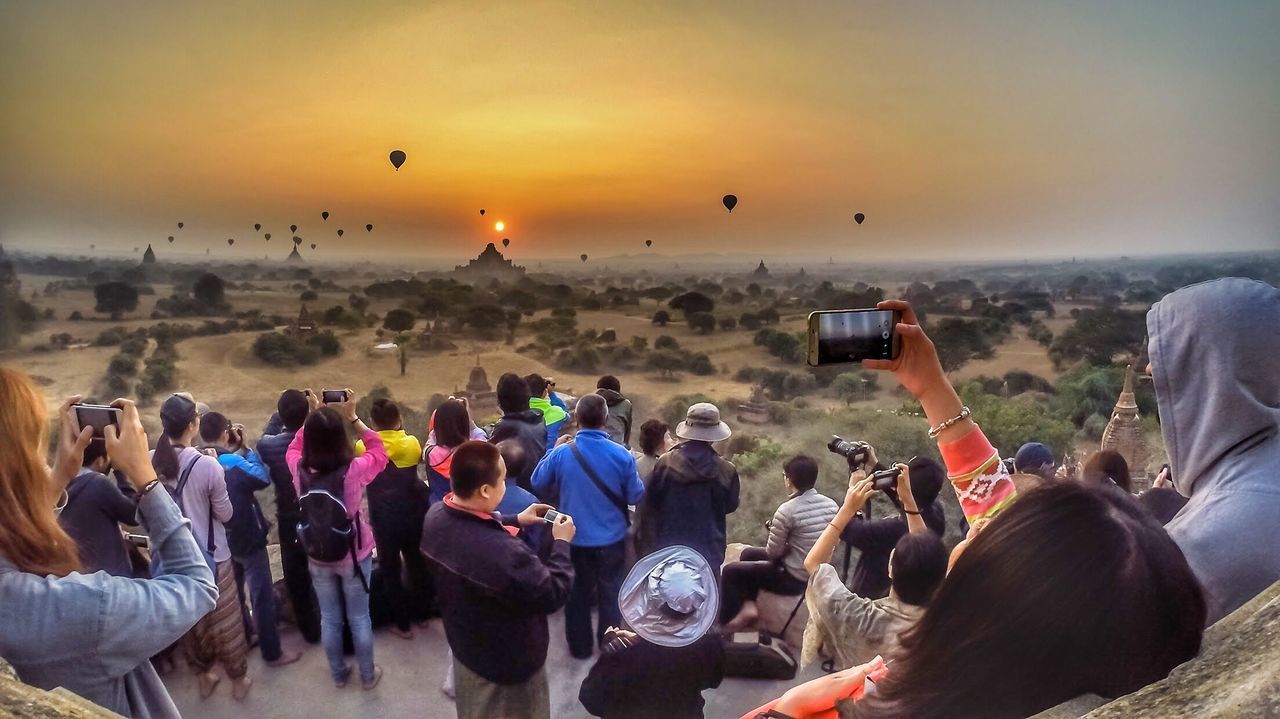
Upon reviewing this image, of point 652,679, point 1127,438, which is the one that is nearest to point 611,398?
point 652,679

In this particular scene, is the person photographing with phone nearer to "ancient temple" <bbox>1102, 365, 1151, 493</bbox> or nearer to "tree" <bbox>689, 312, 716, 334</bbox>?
"ancient temple" <bbox>1102, 365, 1151, 493</bbox>

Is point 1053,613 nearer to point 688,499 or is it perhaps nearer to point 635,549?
point 688,499

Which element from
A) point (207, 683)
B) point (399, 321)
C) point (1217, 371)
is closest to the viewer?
point (1217, 371)

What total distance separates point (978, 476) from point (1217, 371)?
434 millimetres

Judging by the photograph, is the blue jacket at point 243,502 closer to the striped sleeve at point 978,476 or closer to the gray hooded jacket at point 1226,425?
the striped sleeve at point 978,476

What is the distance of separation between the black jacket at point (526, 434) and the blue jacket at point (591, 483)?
0.60ft

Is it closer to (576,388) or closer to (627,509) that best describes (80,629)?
(627,509)

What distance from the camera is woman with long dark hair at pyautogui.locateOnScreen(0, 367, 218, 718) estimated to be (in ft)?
3.71

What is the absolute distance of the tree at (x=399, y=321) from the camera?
13773 mm

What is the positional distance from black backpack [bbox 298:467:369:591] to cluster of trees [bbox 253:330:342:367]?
430 inches

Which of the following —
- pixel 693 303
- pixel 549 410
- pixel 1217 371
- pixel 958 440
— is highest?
pixel 1217 371

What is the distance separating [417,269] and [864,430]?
8.00m

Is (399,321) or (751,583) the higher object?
Answer: (399,321)

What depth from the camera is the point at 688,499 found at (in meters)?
3.36
